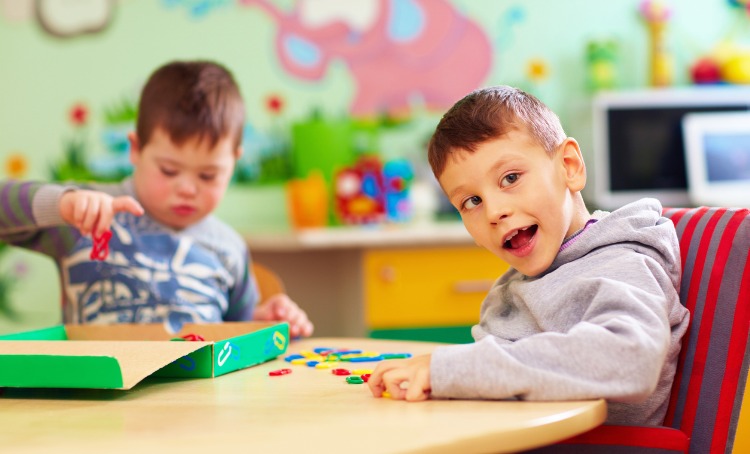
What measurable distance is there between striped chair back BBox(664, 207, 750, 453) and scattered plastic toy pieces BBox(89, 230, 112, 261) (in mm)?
787

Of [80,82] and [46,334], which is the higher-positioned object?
[80,82]

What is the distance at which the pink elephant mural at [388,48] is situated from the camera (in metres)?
3.25

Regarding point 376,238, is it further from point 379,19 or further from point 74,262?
point 74,262

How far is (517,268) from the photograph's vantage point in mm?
1081

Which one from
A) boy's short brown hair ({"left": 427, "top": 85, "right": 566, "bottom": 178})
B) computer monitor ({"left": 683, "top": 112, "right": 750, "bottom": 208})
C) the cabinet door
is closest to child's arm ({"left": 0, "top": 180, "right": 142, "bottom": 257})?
boy's short brown hair ({"left": 427, "top": 85, "right": 566, "bottom": 178})

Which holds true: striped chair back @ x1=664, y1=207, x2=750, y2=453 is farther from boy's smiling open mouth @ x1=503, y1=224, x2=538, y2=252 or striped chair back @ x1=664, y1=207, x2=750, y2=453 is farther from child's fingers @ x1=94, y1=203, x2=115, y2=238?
child's fingers @ x1=94, y1=203, x2=115, y2=238

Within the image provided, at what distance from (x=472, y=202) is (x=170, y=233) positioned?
712 millimetres

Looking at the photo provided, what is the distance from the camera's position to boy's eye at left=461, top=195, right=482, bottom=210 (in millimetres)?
1061

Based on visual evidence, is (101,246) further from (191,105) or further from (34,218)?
(191,105)

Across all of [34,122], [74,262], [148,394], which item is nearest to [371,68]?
[34,122]

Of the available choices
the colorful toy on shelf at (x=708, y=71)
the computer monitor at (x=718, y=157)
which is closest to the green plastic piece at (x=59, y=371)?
the computer monitor at (x=718, y=157)

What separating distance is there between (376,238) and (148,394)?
1.71 meters

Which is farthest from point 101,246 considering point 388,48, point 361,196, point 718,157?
point 718,157

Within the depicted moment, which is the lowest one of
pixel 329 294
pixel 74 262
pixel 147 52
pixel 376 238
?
pixel 329 294
